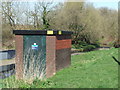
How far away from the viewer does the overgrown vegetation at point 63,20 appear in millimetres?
32281

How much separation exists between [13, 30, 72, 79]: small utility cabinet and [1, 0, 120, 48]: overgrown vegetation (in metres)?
21.3

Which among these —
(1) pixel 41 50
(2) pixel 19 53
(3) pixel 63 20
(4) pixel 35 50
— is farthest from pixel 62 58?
(3) pixel 63 20

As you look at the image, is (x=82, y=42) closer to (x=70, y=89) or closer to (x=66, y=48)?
(x=66, y=48)

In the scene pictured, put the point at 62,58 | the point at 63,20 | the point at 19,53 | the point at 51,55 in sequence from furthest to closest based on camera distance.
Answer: the point at 63,20, the point at 62,58, the point at 19,53, the point at 51,55

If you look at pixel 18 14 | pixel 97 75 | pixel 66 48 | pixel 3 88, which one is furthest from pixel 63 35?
pixel 18 14

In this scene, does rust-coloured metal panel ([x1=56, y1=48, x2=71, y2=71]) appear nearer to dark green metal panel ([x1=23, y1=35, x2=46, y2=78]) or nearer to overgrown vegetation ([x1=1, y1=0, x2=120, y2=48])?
dark green metal panel ([x1=23, y1=35, x2=46, y2=78])

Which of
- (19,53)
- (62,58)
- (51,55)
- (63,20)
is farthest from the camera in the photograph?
(63,20)

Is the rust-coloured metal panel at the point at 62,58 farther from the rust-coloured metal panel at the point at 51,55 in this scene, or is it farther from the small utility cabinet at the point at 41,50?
the rust-coloured metal panel at the point at 51,55

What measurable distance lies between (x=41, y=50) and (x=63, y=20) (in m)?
26.5

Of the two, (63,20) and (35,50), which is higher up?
(63,20)

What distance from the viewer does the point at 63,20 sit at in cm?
3547

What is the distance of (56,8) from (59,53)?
88.4 feet

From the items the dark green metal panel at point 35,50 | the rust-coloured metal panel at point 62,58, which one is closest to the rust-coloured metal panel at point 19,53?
the dark green metal panel at point 35,50

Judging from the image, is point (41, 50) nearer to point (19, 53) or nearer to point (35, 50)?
point (35, 50)
